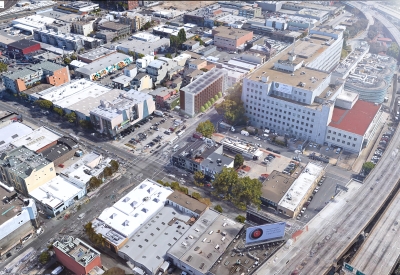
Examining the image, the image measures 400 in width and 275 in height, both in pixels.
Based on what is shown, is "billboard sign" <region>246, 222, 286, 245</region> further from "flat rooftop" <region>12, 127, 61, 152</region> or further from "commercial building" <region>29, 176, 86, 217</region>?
"flat rooftop" <region>12, 127, 61, 152</region>

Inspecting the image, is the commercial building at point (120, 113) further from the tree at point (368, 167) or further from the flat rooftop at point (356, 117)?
the tree at point (368, 167)

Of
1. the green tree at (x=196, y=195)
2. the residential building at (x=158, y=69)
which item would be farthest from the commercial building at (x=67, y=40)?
the green tree at (x=196, y=195)

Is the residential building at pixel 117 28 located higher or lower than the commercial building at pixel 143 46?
higher

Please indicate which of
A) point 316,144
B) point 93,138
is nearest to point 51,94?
point 93,138

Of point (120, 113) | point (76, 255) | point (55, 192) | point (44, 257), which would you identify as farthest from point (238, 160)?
point (44, 257)

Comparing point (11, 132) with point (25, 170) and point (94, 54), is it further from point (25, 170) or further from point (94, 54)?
point (94, 54)

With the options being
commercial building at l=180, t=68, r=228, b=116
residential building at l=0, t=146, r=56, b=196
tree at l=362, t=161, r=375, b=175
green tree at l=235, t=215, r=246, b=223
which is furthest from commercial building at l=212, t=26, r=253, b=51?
residential building at l=0, t=146, r=56, b=196
